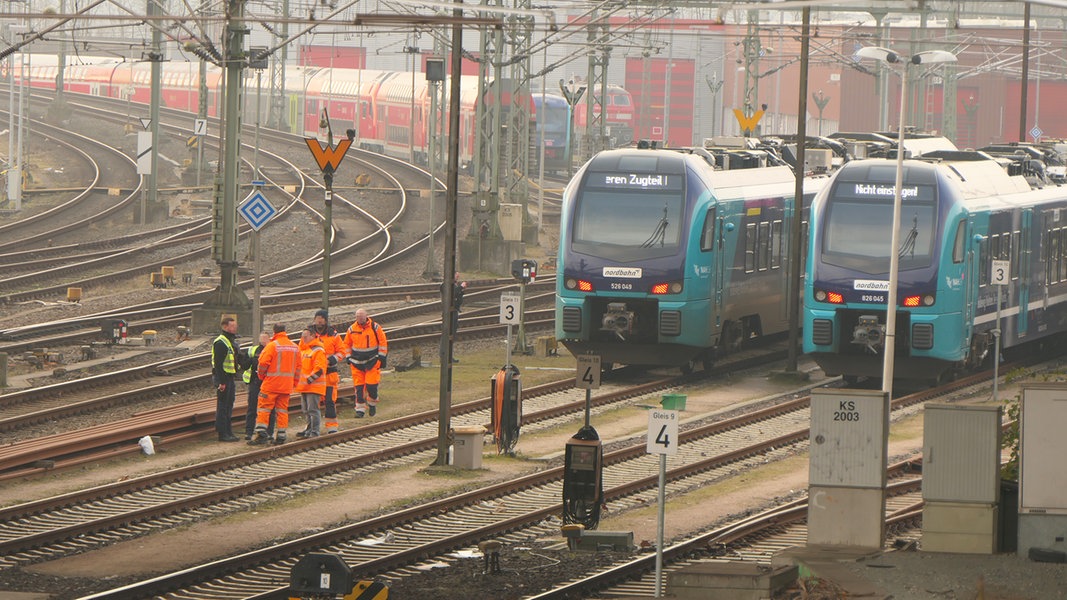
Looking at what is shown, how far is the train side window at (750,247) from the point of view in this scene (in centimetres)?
2923

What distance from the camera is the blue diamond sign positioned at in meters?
26.7

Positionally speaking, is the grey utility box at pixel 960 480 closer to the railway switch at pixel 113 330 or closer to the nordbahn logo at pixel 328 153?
the nordbahn logo at pixel 328 153

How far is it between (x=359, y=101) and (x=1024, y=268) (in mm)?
51084

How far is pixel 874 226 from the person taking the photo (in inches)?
1037

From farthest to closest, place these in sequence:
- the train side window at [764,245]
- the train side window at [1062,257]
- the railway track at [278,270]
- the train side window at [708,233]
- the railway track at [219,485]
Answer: the railway track at [278,270] → the train side window at [1062,257] → the train side window at [764,245] → the train side window at [708,233] → the railway track at [219,485]

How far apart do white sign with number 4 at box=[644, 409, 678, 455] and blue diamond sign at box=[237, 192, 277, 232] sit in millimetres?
12777

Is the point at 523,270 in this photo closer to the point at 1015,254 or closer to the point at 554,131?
the point at 1015,254

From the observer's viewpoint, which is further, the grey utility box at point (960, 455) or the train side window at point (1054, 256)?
the train side window at point (1054, 256)

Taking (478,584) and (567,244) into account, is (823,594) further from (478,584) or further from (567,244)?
(567,244)

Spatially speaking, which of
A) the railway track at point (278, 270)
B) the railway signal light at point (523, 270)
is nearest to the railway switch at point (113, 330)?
the railway track at point (278, 270)

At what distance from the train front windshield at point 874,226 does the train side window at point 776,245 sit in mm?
3981

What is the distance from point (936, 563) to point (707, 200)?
12377mm

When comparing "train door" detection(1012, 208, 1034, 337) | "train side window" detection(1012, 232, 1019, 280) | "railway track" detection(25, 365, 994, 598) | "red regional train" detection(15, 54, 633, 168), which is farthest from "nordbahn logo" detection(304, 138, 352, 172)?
"red regional train" detection(15, 54, 633, 168)

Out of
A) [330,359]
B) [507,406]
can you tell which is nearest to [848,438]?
[507,406]
